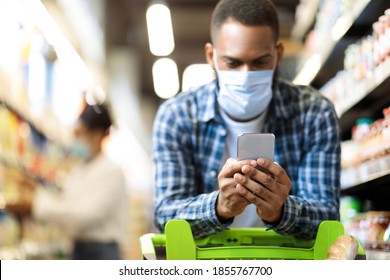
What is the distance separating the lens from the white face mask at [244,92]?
6.35 feet

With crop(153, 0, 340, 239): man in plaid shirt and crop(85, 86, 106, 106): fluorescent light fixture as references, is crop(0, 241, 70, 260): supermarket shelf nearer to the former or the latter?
crop(85, 86, 106, 106): fluorescent light fixture

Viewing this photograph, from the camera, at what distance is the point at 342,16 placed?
356 cm

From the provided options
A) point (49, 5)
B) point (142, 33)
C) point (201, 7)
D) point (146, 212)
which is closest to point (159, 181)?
point (49, 5)

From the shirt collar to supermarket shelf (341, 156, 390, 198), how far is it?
0.79 meters

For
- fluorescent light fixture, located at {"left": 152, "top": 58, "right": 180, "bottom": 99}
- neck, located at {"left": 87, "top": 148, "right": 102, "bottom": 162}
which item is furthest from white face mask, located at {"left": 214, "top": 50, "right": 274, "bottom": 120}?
fluorescent light fixture, located at {"left": 152, "top": 58, "right": 180, "bottom": 99}

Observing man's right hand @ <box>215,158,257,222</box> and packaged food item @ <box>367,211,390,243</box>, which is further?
packaged food item @ <box>367,211,390,243</box>

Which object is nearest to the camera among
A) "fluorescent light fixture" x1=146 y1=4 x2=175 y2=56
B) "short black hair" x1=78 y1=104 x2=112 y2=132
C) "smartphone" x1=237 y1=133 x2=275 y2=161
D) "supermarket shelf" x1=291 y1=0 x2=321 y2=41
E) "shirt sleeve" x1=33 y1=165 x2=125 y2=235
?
"smartphone" x1=237 y1=133 x2=275 y2=161

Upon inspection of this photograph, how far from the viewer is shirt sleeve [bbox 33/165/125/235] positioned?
397 cm

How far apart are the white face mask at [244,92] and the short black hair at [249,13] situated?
110 mm

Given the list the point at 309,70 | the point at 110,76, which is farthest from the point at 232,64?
the point at 110,76

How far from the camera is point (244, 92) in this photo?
6.40ft

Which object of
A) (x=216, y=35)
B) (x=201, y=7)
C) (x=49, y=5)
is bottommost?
(x=216, y=35)
